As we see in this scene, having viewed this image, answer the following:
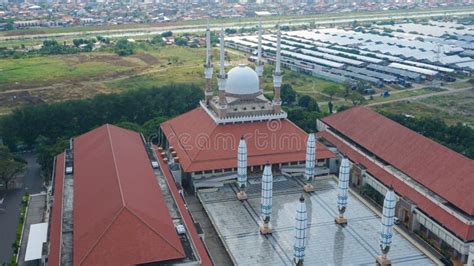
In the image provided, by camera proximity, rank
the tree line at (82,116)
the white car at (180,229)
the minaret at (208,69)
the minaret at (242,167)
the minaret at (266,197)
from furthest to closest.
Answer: the tree line at (82,116)
the minaret at (208,69)
the minaret at (242,167)
the minaret at (266,197)
the white car at (180,229)

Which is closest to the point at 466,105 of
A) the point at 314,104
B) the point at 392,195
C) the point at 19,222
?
the point at 314,104

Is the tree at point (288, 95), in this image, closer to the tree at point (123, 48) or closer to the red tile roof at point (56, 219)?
the red tile roof at point (56, 219)

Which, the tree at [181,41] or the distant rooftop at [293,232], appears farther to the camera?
the tree at [181,41]

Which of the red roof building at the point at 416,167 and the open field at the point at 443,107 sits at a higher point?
the red roof building at the point at 416,167

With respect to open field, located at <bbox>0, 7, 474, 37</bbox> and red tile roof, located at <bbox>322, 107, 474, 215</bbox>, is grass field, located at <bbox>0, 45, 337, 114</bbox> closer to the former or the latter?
red tile roof, located at <bbox>322, 107, 474, 215</bbox>

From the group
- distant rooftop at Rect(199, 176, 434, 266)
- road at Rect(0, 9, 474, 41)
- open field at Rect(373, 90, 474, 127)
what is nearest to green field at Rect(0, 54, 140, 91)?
road at Rect(0, 9, 474, 41)

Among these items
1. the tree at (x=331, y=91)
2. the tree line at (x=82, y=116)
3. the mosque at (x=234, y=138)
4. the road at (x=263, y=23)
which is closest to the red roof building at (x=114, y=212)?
the mosque at (x=234, y=138)

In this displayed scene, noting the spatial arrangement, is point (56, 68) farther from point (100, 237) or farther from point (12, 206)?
point (100, 237)
